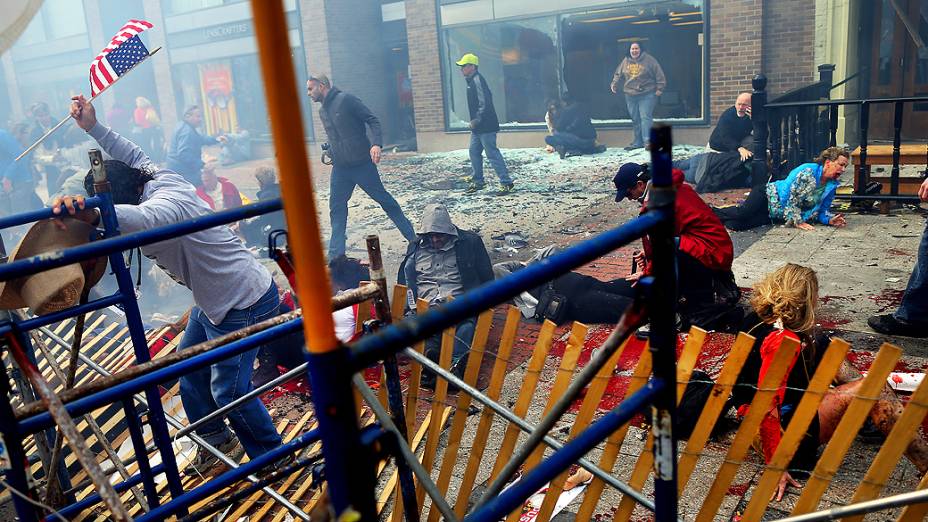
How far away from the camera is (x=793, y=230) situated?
7.64 metres

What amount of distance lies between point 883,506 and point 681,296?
3.29 meters

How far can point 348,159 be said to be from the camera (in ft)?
29.2

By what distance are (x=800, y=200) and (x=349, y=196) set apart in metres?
4.92

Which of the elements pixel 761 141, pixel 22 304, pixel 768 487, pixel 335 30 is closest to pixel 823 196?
pixel 761 141

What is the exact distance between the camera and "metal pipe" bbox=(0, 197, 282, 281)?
1989 millimetres

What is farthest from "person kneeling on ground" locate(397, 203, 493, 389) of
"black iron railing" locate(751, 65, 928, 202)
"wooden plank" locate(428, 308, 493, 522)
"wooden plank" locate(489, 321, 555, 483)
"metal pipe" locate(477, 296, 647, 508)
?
"black iron railing" locate(751, 65, 928, 202)

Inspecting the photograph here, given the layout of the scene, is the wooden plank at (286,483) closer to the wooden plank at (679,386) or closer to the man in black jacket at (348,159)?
the wooden plank at (679,386)

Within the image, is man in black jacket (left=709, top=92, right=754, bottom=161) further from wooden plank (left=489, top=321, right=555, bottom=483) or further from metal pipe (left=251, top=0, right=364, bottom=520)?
metal pipe (left=251, top=0, right=364, bottom=520)

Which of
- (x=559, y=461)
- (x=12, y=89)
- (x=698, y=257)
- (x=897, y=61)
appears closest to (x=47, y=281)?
(x=559, y=461)

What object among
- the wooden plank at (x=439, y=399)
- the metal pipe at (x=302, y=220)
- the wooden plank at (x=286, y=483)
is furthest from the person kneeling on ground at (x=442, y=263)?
the metal pipe at (x=302, y=220)

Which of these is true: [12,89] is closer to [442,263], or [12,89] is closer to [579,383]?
[442,263]

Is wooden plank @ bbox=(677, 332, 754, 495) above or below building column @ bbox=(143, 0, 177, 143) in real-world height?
below

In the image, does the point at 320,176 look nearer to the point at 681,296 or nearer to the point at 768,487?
the point at 681,296

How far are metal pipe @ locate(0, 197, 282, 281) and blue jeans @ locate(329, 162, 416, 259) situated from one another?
6128mm
